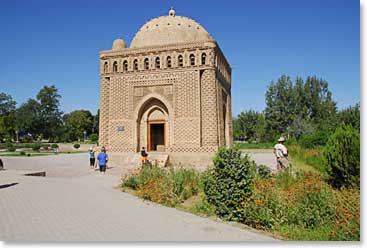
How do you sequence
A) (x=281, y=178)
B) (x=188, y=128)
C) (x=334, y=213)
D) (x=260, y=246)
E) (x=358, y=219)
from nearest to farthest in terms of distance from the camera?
(x=260, y=246), (x=358, y=219), (x=334, y=213), (x=281, y=178), (x=188, y=128)

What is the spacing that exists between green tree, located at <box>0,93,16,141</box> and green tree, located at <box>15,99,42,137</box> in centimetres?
89

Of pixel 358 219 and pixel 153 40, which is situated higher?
pixel 153 40

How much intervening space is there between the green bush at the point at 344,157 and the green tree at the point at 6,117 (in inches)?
1671

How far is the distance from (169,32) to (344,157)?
490 inches

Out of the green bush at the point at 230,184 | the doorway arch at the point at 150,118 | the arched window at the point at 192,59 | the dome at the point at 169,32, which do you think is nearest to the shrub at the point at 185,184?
the green bush at the point at 230,184

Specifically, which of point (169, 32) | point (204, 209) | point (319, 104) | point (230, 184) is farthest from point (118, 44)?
point (319, 104)

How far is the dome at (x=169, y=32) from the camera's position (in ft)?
56.3

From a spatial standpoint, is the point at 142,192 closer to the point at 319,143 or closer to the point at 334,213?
the point at 334,213

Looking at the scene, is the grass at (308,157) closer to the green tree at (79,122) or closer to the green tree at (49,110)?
the green tree at (49,110)

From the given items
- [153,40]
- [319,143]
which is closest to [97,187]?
[153,40]

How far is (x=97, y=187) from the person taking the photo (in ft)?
28.4

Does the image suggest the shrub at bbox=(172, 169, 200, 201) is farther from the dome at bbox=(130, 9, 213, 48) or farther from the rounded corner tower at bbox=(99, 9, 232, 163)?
the dome at bbox=(130, 9, 213, 48)

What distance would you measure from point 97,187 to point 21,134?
5198 centimetres

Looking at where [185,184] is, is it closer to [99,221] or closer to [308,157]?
[99,221]
